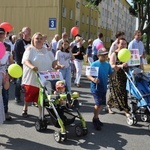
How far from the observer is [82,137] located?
17.9 ft

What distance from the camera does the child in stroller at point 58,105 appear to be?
5.11 m

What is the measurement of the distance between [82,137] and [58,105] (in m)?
0.74

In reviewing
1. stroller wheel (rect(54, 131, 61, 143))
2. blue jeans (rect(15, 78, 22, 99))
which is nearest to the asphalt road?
stroller wheel (rect(54, 131, 61, 143))

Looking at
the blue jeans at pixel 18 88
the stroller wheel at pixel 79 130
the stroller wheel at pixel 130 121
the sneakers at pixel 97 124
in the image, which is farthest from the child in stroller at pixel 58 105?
the blue jeans at pixel 18 88

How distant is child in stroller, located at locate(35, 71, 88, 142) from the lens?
16.8 feet

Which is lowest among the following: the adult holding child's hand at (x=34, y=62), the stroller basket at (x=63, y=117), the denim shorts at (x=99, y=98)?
the stroller basket at (x=63, y=117)

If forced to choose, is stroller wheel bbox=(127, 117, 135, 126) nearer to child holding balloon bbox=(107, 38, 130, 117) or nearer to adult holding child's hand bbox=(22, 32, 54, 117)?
child holding balloon bbox=(107, 38, 130, 117)

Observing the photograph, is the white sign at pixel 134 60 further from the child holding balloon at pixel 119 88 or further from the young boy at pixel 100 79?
the young boy at pixel 100 79

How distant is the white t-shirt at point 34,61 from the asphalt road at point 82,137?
0.95m

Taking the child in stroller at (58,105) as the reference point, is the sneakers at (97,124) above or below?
below

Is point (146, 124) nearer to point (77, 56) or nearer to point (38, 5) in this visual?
point (77, 56)

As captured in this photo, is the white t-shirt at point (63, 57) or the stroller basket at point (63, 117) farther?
the white t-shirt at point (63, 57)

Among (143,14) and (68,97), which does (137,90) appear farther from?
(143,14)

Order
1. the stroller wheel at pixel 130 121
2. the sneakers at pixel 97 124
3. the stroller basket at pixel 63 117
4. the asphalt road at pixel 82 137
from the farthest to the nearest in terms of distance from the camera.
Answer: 1. the stroller wheel at pixel 130 121
2. the sneakers at pixel 97 124
3. the stroller basket at pixel 63 117
4. the asphalt road at pixel 82 137
